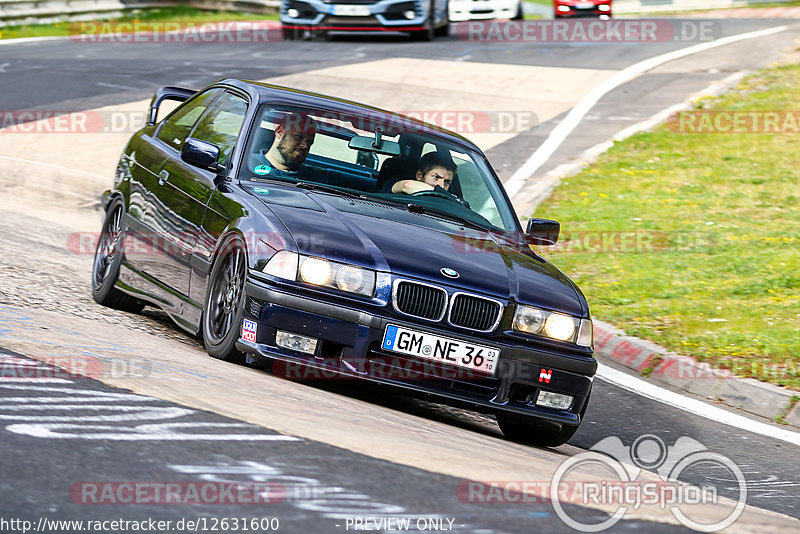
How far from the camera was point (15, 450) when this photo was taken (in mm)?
4137

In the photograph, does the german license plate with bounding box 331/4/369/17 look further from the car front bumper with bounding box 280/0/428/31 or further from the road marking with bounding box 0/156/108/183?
the road marking with bounding box 0/156/108/183

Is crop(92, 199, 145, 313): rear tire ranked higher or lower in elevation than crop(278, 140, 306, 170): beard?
lower

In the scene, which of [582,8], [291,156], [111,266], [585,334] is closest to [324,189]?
[291,156]

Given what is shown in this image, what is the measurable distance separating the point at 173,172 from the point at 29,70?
44.7 ft

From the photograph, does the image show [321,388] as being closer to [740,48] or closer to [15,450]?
[15,450]

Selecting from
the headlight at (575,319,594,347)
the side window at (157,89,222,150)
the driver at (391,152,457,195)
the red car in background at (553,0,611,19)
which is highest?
the side window at (157,89,222,150)

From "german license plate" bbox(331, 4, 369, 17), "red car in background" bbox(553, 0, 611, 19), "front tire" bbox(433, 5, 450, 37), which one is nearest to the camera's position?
"german license plate" bbox(331, 4, 369, 17)

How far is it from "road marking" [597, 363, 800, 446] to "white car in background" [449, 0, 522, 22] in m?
24.8

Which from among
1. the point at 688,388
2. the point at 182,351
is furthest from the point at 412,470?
the point at 688,388

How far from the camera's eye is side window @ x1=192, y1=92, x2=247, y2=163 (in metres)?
7.36

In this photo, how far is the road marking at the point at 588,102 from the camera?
15.5m

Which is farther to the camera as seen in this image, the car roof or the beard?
the car roof

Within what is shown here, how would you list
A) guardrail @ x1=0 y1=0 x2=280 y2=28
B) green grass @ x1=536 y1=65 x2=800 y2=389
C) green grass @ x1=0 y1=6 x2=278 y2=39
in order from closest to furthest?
green grass @ x1=536 y1=65 x2=800 y2=389 → green grass @ x1=0 y1=6 x2=278 y2=39 → guardrail @ x1=0 y1=0 x2=280 y2=28

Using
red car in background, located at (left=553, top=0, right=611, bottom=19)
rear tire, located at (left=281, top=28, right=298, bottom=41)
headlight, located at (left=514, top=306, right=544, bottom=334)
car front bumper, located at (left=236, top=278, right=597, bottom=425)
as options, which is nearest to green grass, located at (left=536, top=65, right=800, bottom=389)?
headlight, located at (left=514, top=306, right=544, bottom=334)
